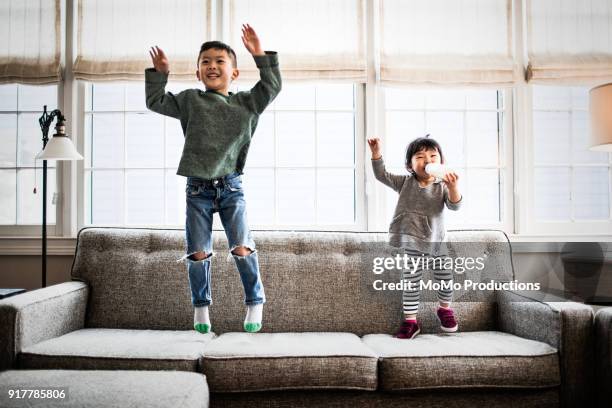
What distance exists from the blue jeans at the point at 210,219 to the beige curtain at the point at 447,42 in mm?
1724

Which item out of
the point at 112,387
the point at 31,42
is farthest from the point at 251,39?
the point at 31,42

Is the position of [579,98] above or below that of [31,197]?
above

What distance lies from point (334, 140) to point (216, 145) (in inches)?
65.7

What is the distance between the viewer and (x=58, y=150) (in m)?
2.58

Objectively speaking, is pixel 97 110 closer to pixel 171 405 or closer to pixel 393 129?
pixel 393 129

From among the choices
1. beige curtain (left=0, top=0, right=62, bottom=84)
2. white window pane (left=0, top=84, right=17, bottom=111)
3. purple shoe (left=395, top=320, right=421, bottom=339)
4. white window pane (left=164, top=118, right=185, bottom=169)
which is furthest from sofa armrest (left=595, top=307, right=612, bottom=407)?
white window pane (left=0, top=84, right=17, bottom=111)

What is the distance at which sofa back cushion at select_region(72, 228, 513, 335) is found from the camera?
2.46 metres

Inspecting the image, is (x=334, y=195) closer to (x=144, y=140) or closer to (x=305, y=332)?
(x=305, y=332)

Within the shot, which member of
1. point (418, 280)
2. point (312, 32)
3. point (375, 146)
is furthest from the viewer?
point (312, 32)

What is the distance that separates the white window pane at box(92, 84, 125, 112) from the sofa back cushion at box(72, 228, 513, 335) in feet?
3.03

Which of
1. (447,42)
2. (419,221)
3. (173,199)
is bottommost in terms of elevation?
(419,221)

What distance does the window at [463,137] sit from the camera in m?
3.13

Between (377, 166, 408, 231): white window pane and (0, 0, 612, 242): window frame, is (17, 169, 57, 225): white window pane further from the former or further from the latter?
(377, 166, 408, 231): white window pane

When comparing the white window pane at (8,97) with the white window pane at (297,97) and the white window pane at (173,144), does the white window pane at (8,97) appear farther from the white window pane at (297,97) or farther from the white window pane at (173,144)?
the white window pane at (297,97)
